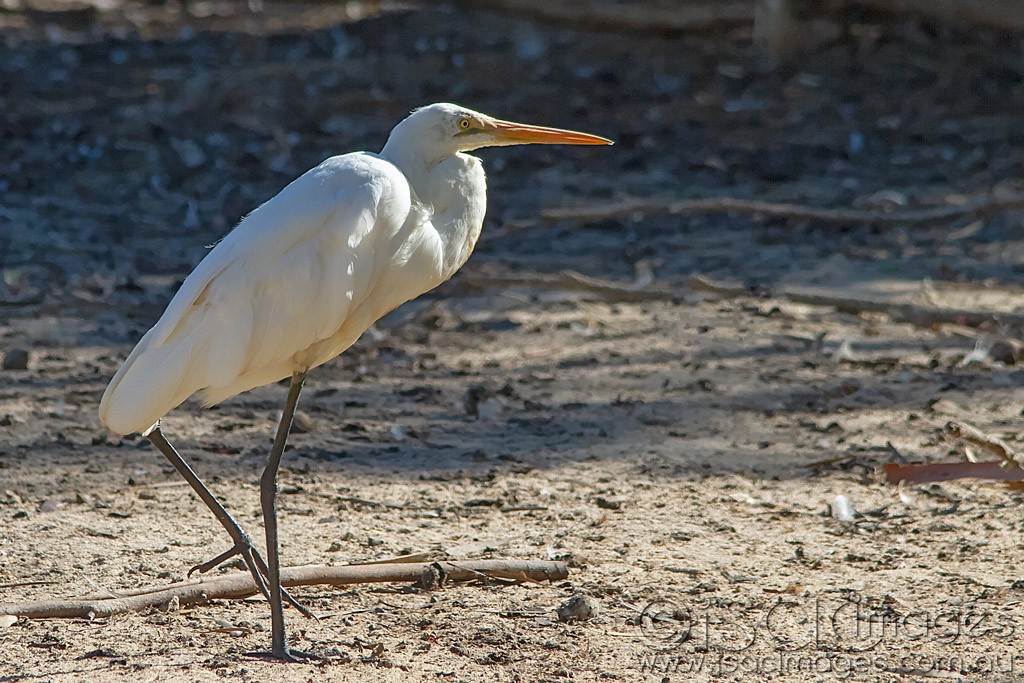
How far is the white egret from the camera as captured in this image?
Result: 3.39 meters

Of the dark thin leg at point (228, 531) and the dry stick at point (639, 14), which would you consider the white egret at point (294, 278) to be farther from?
the dry stick at point (639, 14)

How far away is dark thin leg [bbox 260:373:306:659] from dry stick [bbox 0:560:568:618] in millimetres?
167

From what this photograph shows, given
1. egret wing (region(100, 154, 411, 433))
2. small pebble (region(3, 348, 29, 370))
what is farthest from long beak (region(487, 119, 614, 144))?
small pebble (region(3, 348, 29, 370))

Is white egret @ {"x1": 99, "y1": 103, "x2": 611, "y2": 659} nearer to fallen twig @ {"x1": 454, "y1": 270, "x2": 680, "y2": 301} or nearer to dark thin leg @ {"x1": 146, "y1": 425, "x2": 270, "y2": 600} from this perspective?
dark thin leg @ {"x1": 146, "y1": 425, "x2": 270, "y2": 600}

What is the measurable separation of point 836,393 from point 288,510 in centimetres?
233

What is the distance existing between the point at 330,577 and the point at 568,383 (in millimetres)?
2093

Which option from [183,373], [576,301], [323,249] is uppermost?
[323,249]

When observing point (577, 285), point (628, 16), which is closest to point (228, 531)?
point (577, 285)

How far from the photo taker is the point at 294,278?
11.2 feet

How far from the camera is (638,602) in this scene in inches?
142

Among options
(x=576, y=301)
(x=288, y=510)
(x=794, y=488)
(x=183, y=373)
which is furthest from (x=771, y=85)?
(x=183, y=373)

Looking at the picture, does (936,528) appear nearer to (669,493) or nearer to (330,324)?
(669,493)

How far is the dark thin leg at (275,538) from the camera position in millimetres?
3275

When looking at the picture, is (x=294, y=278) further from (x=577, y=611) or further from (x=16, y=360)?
(x=16, y=360)
